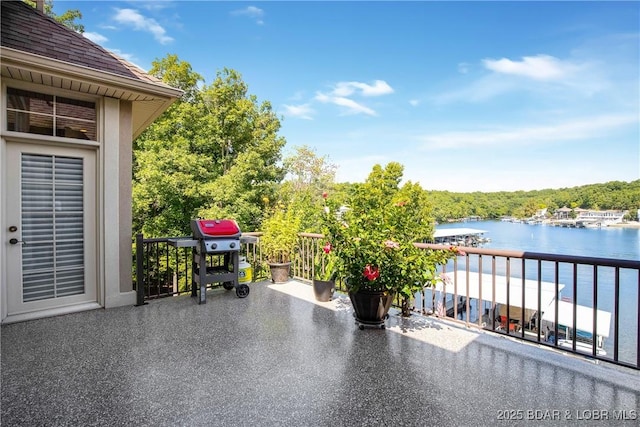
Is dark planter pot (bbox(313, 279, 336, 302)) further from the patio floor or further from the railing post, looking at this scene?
the railing post

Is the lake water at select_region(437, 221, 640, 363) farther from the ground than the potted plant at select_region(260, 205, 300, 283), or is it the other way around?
the potted plant at select_region(260, 205, 300, 283)

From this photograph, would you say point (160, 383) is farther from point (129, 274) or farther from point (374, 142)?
point (374, 142)

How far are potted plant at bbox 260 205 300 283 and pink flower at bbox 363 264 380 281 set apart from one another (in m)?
2.36

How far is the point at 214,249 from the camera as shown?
410cm

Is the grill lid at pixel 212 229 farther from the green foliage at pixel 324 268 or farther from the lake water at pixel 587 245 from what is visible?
the lake water at pixel 587 245

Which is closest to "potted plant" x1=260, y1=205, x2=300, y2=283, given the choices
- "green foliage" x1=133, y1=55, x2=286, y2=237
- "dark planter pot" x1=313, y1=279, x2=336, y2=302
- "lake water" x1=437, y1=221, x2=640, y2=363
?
"dark planter pot" x1=313, y1=279, x2=336, y2=302

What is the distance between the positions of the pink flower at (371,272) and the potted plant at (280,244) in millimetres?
2358

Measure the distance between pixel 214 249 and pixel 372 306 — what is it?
2.18 meters

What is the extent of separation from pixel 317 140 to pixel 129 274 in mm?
13167

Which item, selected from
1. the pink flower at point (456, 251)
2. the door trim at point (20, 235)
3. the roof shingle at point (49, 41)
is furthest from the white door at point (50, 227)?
the pink flower at point (456, 251)

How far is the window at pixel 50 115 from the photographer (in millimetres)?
3324

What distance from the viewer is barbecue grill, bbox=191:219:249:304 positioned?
4082 millimetres

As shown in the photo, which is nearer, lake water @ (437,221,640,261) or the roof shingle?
the roof shingle

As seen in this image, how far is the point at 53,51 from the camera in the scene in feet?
11.0
